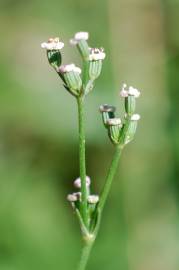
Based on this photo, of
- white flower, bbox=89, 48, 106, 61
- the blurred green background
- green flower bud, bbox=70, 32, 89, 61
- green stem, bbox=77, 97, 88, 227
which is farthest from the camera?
the blurred green background

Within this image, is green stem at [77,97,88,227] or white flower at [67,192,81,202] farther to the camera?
white flower at [67,192,81,202]

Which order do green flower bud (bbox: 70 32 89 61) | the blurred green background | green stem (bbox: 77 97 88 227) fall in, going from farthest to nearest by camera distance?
the blurred green background < green flower bud (bbox: 70 32 89 61) < green stem (bbox: 77 97 88 227)

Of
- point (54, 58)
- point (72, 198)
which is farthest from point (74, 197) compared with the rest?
point (54, 58)

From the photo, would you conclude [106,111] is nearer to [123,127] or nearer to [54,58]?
[123,127]

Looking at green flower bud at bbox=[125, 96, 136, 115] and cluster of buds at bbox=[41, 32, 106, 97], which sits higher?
cluster of buds at bbox=[41, 32, 106, 97]

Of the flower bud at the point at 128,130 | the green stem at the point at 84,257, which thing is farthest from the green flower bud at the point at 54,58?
the green stem at the point at 84,257

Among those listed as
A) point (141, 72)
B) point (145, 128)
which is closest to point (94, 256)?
point (145, 128)

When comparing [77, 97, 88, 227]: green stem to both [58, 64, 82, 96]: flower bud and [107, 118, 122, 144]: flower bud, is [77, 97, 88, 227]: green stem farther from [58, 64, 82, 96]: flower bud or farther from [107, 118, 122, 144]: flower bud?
[107, 118, 122, 144]: flower bud

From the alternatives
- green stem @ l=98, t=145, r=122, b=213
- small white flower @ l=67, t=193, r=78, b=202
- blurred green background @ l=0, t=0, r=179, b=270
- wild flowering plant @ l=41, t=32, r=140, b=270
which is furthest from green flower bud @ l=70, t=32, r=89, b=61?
blurred green background @ l=0, t=0, r=179, b=270
